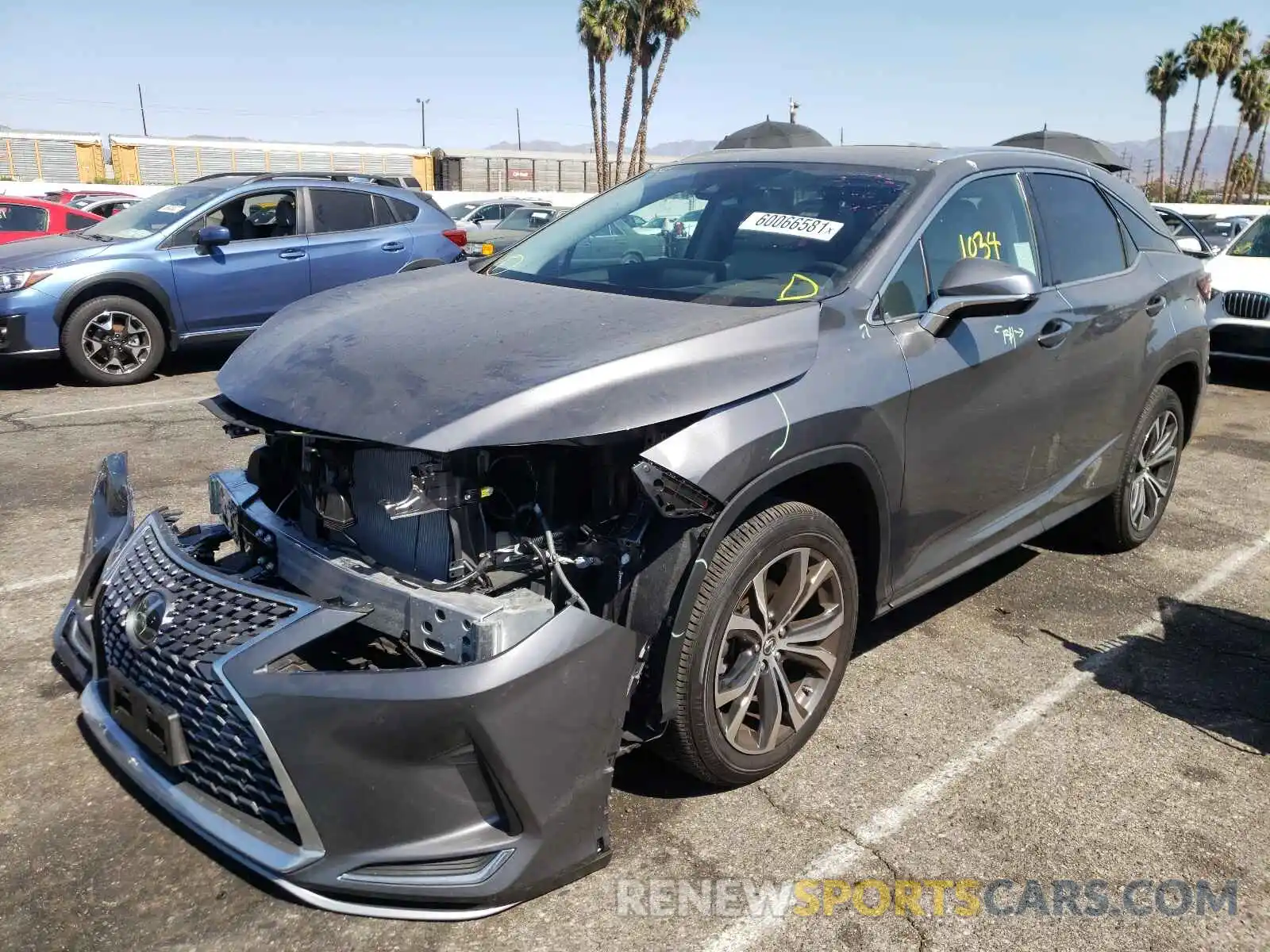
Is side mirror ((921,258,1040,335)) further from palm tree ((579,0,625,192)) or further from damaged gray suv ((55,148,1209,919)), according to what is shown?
palm tree ((579,0,625,192))

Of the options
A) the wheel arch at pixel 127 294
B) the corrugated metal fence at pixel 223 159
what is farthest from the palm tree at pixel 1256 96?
the wheel arch at pixel 127 294

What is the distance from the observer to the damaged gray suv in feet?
7.75

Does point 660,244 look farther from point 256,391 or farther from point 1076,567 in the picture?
point 1076,567

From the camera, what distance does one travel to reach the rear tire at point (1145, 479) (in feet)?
15.9

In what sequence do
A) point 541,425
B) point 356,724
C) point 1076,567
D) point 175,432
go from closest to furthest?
point 356,724 < point 541,425 < point 1076,567 < point 175,432

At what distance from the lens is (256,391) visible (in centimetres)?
288

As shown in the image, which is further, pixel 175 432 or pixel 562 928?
pixel 175 432

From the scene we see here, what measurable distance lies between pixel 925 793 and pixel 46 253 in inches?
327

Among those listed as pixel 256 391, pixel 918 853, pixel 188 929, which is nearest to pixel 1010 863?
pixel 918 853

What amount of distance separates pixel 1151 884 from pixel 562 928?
154cm

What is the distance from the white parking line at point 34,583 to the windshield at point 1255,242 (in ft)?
34.5

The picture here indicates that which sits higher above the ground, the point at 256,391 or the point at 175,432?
the point at 256,391

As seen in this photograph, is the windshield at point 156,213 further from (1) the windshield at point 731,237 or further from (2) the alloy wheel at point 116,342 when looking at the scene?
(1) the windshield at point 731,237

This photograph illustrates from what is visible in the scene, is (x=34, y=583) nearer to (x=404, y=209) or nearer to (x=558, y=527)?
(x=558, y=527)
